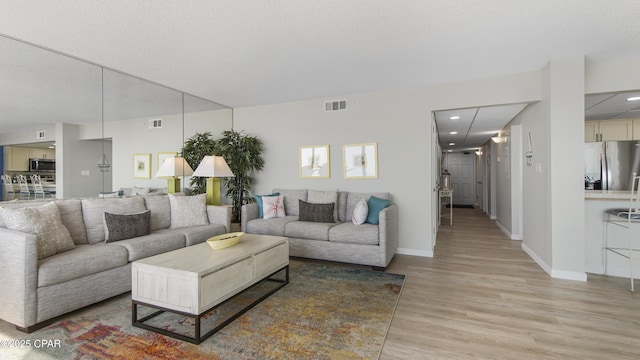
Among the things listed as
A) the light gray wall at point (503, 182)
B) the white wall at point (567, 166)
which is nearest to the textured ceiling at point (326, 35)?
the white wall at point (567, 166)

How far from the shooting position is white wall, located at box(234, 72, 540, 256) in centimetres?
384

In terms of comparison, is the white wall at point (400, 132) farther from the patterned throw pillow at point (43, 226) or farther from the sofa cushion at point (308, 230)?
the patterned throw pillow at point (43, 226)

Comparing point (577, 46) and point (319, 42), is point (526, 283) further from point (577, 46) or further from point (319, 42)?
point (319, 42)

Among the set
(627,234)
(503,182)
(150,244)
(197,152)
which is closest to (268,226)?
(150,244)

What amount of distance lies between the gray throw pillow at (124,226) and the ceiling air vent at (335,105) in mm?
3069

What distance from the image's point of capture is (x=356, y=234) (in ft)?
11.6

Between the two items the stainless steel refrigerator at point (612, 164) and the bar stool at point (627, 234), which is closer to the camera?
the bar stool at point (627, 234)

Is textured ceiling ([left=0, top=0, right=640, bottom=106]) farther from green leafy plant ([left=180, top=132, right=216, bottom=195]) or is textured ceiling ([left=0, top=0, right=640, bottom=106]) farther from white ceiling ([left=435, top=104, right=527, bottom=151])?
green leafy plant ([left=180, top=132, right=216, bottom=195])

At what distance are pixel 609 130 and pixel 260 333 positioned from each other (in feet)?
24.3

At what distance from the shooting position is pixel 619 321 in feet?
7.34

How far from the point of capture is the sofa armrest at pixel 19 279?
6.70 ft

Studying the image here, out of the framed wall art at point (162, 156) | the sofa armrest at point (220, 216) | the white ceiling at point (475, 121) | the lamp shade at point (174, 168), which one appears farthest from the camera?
the white ceiling at point (475, 121)

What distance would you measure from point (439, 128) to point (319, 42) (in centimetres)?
435

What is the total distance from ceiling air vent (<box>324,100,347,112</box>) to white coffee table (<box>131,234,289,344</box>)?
2.92 meters
